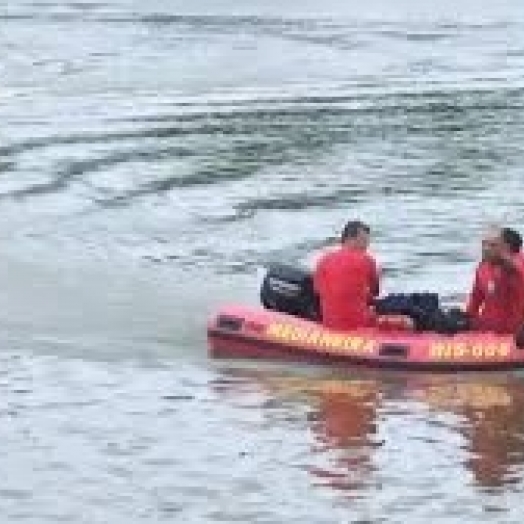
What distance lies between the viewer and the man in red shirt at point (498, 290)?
20.4 metres

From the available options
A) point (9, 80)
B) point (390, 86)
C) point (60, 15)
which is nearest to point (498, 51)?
point (390, 86)

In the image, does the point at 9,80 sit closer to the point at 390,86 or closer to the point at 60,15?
the point at 390,86

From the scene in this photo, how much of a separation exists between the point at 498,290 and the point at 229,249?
1011 centimetres

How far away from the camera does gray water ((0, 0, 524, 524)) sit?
16.3 metres

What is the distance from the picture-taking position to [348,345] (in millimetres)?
20422

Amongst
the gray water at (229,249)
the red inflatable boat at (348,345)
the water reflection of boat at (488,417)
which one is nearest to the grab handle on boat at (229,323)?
the red inflatable boat at (348,345)

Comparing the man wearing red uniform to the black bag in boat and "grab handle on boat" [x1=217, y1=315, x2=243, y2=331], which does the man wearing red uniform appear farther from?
"grab handle on boat" [x1=217, y1=315, x2=243, y2=331]

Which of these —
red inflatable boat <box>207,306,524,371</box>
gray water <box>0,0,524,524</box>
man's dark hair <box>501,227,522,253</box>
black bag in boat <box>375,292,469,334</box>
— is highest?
man's dark hair <box>501,227,522,253</box>

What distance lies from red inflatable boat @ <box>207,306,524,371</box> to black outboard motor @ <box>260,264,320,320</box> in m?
0.24

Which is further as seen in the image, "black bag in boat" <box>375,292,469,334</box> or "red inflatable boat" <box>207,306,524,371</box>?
"black bag in boat" <box>375,292,469,334</box>

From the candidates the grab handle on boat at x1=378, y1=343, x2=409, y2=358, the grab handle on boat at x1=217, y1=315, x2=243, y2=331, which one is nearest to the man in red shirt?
the grab handle on boat at x1=378, y1=343, x2=409, y2=358

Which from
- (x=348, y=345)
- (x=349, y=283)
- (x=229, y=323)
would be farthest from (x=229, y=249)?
(x=348, y=345)

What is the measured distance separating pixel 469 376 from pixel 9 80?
39.4 m

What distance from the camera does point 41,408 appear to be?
1875 cm
